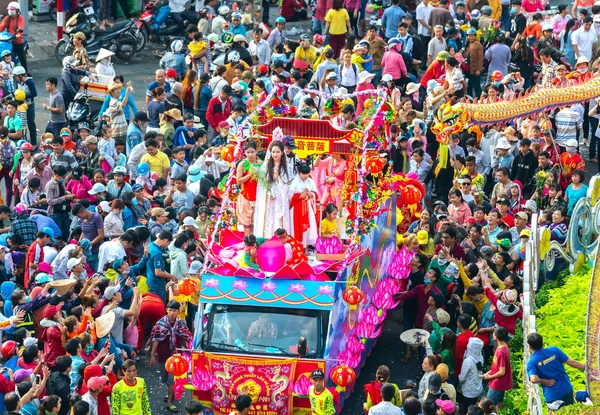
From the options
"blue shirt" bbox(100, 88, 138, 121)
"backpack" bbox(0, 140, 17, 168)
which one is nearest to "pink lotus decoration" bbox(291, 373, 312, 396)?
"backpack" bbox(0, 140, 17, 168)

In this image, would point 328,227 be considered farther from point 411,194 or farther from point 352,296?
point 411,194

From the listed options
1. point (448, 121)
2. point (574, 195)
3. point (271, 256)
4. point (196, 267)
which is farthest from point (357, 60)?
point (271, 256)

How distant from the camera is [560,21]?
31.8 metres

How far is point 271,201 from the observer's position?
19484 millimetres

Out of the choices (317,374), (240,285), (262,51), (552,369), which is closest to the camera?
(552,369)

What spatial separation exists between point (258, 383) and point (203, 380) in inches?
29.0

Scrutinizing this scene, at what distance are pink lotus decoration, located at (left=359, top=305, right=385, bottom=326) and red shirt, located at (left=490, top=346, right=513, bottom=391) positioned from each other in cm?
242

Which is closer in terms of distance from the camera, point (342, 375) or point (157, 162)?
point (342, 375)

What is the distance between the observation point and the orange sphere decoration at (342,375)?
1734 cm

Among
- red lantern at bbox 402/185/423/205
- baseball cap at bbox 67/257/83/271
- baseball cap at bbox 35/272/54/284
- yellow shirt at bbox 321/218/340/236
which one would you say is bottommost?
baseball cap at bbox 35/272/54/284

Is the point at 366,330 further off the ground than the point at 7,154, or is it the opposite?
the point at 7,154

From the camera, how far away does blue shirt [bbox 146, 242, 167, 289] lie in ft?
66.9

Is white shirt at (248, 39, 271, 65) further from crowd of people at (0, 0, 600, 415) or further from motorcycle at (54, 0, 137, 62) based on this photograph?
motorcycle at (54, 0, 137, 62)

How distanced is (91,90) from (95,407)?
11.3 m
